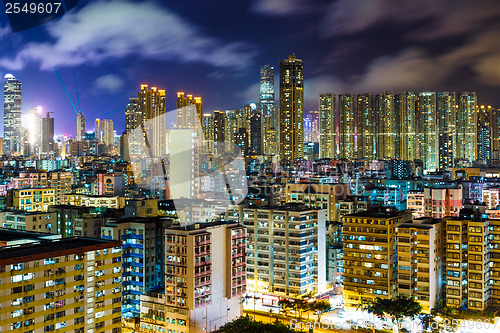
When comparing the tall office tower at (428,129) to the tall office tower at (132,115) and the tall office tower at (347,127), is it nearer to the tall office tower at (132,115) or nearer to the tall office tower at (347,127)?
the tall office tower at (347,127)

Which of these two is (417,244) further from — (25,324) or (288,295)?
(25,324)

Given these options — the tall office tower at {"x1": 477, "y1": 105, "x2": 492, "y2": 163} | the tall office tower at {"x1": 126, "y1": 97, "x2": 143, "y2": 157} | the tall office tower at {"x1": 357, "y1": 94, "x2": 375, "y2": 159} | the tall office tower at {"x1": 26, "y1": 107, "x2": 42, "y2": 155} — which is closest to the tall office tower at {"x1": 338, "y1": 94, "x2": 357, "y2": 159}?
the tall office tower at {"x1": 357, "y1": 94, "x2": 375, "y2": 159}

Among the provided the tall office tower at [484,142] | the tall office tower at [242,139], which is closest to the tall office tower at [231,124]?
the tall office tower at [242,139]

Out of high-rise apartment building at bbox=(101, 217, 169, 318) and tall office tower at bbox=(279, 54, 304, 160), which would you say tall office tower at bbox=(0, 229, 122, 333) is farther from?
tall office tower at bbox=(279, 54, 304, 160)

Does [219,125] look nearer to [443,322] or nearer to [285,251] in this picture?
[285,251]

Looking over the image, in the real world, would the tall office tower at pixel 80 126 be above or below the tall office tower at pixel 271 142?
above

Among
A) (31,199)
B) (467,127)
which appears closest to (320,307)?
(31,199)
